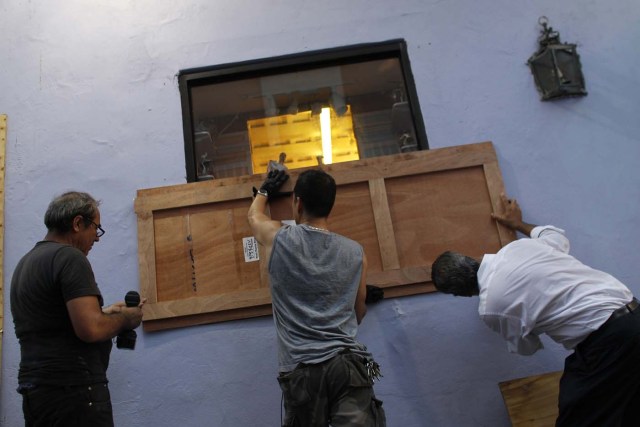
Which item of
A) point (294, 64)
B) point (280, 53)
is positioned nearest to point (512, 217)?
point (294, 64)

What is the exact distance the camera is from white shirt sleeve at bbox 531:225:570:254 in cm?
260

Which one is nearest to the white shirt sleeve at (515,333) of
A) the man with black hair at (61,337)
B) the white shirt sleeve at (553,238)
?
the white shirt sleeve at (553,238)

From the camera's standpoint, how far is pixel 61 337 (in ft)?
7.05

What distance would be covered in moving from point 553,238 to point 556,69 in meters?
1.19

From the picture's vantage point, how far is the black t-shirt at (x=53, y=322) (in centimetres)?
210

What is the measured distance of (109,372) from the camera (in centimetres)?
288

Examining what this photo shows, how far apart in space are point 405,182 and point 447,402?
1221mm

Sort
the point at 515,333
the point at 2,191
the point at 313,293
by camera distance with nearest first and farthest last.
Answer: the point at 313,293 → the point at 515,333 → the point at 2,191

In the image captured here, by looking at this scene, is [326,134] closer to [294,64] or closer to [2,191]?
[294,64]

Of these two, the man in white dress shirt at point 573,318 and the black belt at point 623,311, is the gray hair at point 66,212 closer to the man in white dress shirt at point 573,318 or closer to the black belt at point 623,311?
the man in white dress shirt at point 573,318

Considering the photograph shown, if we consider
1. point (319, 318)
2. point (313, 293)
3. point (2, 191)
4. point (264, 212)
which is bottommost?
point (319, 318)

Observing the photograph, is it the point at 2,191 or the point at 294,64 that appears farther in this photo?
the point at 294,64

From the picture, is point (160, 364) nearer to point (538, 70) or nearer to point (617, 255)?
point (617, 255)

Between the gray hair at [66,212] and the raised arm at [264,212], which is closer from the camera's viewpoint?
the gray hair at [66,212]
